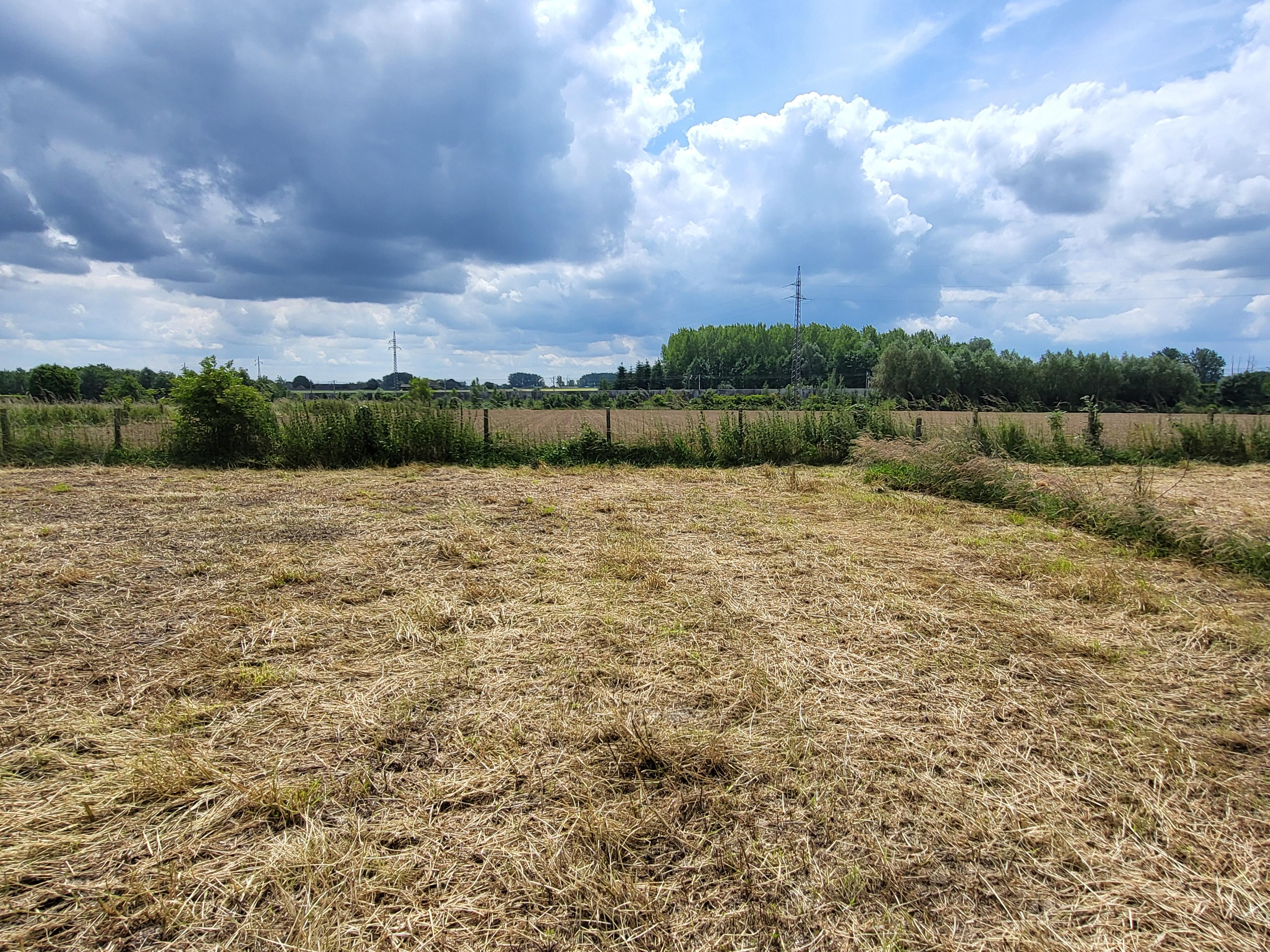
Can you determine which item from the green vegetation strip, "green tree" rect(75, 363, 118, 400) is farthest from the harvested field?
"green tree" rect(75, 363, 118, 400)

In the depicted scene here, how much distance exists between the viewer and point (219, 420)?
34.1 ft

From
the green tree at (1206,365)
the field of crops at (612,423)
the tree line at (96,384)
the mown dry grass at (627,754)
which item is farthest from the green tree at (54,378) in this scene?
the green tree at (1206,365)

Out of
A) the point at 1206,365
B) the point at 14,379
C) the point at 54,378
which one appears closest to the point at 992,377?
the point at 1206,365

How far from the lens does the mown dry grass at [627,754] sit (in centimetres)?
158

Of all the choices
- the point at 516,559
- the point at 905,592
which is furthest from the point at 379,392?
the point at 905,592

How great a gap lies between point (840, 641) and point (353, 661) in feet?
9.02

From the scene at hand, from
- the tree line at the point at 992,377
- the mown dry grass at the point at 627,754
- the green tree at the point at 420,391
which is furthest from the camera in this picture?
the tree line at the point at 992,377

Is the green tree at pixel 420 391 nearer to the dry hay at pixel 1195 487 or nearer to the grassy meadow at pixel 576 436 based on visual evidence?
the grassy meadow at pixel 576 436

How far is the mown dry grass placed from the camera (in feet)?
5.20

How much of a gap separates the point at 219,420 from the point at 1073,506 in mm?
13403

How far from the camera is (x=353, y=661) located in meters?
3.03

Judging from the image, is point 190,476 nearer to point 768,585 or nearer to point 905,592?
point 768,585

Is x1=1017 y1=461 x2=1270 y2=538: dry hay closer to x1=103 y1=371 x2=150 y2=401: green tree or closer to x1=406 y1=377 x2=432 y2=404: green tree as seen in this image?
x1=406 y1=377 x2=432 y2=404: green tree

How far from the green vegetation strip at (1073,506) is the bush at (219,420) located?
11.1m
